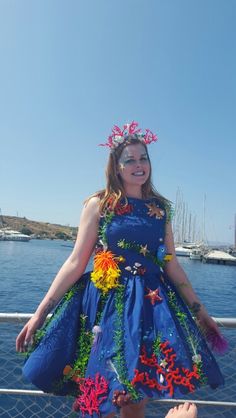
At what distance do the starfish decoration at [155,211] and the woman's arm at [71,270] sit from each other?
35 centimetres

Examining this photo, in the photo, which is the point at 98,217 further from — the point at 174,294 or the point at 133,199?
the point at 174,294

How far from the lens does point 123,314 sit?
6.60 ft

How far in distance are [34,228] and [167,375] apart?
152127mm

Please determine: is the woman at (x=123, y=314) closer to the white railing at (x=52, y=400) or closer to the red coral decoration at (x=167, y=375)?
the red coral decoration at (x=167, y=375)

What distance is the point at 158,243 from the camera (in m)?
2.33

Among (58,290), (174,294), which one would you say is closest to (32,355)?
(58,290)

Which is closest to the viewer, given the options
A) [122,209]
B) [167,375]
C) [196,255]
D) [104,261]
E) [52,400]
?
[167,375]

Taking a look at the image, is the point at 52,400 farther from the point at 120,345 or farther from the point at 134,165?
the point at 134,165

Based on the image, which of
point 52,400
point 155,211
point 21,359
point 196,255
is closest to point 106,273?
point 155,211

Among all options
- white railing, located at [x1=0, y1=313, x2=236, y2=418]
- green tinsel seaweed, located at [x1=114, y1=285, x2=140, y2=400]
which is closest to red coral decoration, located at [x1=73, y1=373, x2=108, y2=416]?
green tinsel seaweed, located at [x1=114, y1=285, x2=140, y2=400]

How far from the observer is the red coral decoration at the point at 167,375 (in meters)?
1.80

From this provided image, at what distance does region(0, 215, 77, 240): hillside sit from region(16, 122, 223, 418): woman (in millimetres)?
134986

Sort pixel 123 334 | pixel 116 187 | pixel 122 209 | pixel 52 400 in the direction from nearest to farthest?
pixel 123 334
pixel 122 209
pixel 116 187
pixel 52 400

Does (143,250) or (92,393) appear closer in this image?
(92,393)
